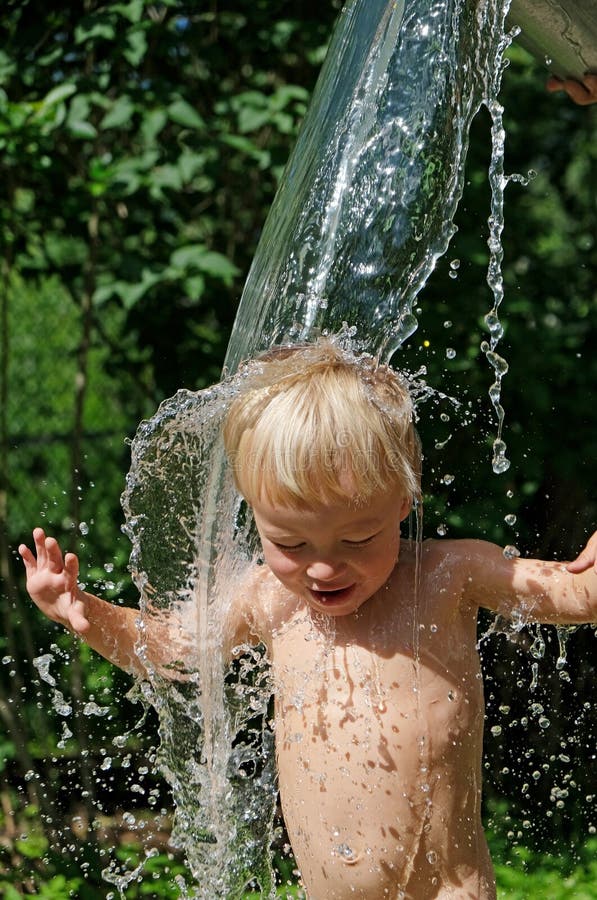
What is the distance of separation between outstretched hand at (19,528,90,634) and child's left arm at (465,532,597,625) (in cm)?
60

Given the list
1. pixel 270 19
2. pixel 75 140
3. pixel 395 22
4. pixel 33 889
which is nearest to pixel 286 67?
pixel 270 19

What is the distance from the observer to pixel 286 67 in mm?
3750

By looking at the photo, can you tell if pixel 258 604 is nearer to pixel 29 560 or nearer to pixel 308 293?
pixel 29 560

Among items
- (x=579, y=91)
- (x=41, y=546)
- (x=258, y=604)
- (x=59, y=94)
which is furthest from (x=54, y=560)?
(x=59, y=94)

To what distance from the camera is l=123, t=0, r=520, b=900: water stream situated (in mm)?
2051

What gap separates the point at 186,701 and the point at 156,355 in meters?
1.70

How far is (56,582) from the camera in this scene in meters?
1.93

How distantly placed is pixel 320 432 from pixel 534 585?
1.26 feet

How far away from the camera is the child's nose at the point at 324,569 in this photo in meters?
1.69

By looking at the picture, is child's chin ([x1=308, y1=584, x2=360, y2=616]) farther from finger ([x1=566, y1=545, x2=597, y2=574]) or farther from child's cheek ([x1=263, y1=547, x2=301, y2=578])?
finger ([x1=566, y1=545, x2=597, y2=574])

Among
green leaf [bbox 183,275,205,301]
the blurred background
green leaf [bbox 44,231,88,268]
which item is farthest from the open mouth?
green leaf [bbox 44,231,88,268]

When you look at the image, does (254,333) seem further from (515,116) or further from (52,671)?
(515,116)

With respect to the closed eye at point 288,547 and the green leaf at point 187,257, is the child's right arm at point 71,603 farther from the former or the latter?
the green leaf at point 187,257

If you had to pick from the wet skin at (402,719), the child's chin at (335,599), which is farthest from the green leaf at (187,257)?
the child's chin at (335,599)
